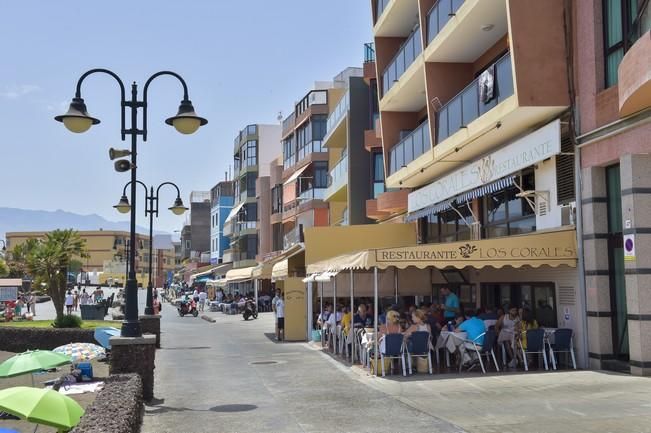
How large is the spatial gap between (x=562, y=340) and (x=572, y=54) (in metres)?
6.08

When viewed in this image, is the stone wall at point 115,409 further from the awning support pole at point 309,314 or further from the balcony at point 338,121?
the balcony at point 338,121

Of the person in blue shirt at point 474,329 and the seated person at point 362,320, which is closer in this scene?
the person in blue shirt at point 474,329

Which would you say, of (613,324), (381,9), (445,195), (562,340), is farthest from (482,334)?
(381,9)

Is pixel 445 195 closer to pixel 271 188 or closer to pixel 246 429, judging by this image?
pixel 246 429

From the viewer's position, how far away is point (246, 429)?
9523 mm

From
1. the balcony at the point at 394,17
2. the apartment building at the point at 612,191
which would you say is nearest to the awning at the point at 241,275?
the balcony at the point at 394,17

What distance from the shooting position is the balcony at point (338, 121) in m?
35.1

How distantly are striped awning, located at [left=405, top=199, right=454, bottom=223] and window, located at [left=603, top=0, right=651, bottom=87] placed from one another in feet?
25.0

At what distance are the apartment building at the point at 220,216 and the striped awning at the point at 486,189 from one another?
65944 millimetres

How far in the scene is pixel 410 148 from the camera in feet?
78.1

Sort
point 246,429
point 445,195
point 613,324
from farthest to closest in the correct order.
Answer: point 445,195
point 613,324
point 246,429

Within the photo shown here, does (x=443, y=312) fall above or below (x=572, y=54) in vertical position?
below

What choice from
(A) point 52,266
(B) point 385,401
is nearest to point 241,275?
(A) point 52,266

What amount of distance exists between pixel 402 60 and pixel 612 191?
11334mm
